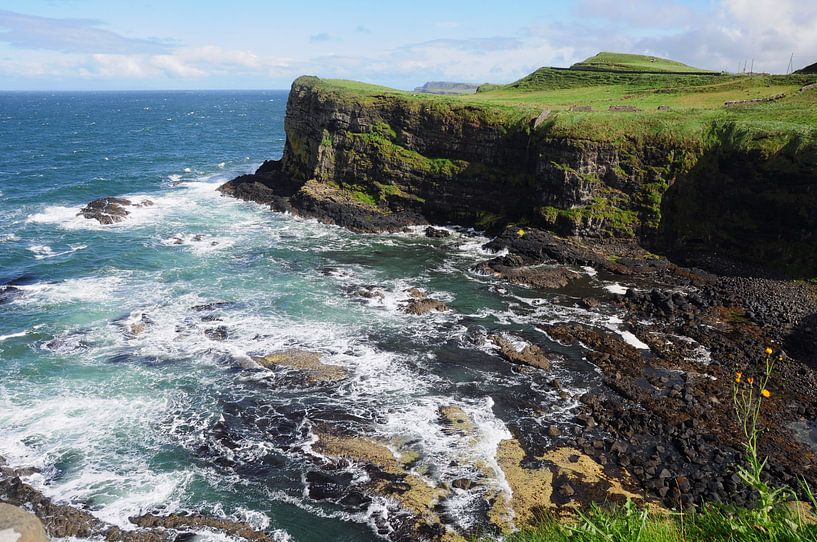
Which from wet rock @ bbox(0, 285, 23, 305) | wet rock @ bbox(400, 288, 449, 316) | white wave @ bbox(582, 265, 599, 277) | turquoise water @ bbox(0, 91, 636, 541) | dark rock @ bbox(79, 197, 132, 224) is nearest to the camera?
turquoise water @ bbox(0, 91, 636, 541)

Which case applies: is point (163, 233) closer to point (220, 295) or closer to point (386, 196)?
point (220, 295)

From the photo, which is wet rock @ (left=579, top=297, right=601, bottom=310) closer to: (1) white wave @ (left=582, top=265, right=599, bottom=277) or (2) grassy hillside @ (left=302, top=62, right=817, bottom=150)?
(1) white wave @ (left=582, top=265, right=599, bottom=277)

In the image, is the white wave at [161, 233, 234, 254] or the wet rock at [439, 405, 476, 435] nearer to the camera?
the wet rock at [439, 405, 476, 435]

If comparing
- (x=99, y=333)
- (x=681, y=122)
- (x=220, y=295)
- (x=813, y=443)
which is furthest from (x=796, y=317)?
(x=99, y=333)

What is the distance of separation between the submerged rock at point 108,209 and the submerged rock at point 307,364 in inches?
1461

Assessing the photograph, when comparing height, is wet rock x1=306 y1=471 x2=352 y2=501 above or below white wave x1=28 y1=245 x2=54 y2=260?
below

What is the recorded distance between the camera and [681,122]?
5125 cm

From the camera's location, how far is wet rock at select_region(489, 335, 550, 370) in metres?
32.6

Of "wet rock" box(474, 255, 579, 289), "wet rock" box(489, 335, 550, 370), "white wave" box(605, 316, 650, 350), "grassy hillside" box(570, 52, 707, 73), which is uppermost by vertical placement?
"grassy hillside" box(570, 52, 707, 73)

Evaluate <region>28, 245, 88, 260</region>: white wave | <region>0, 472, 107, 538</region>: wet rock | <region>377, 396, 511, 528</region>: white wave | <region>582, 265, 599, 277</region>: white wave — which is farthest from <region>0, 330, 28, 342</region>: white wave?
<region>582, 265, 599, 277</region>: white wave

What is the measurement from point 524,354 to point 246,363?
52.2 feet

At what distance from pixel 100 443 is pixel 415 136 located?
149 ft

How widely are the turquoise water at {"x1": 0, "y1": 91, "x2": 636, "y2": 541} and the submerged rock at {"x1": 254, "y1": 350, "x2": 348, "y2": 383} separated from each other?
55 cm

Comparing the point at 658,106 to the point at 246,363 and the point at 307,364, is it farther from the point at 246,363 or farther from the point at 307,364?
the point at 246,363
